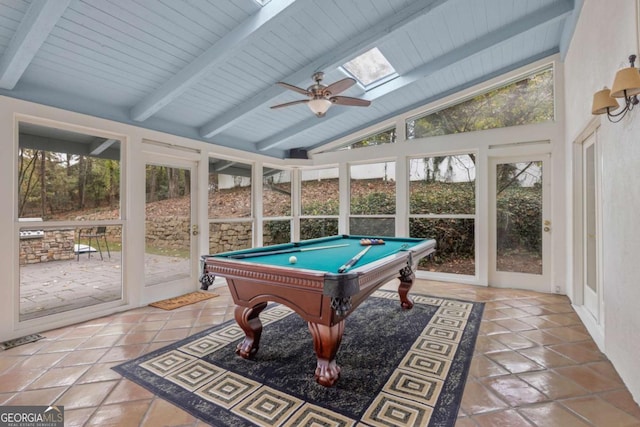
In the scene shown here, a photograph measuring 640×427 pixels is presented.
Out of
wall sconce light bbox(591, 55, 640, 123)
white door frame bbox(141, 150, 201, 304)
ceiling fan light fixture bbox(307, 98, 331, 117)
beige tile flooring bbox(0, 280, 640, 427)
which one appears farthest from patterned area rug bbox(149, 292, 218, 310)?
wall sconce light bbox(591, 55, 640, 123)

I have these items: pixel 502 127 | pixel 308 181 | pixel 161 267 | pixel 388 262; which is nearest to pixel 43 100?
pixel 161 267

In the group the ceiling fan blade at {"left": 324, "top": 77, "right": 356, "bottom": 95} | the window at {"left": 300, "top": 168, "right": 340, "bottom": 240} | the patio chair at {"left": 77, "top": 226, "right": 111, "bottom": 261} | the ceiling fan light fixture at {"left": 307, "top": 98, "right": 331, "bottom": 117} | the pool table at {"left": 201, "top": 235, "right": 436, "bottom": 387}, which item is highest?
the ceiling fan blade at {"left": 324, "top": 77, "right": 356, "bottom": 95}

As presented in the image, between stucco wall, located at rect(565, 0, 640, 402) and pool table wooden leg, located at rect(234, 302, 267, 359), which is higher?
stucco wall, located at rect(565, 0, 640, 402)

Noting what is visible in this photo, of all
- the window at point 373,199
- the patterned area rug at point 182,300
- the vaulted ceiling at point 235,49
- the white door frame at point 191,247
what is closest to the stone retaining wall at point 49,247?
the white door frame at point 191,247

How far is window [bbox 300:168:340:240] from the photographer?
636 cm

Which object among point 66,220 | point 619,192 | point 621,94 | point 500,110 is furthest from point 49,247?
point 500,110

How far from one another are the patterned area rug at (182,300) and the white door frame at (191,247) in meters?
0.12

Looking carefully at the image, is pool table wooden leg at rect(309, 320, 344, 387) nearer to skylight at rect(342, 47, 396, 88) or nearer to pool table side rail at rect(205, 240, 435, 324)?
pool table side rail at rect(205, 240, 435, 324)

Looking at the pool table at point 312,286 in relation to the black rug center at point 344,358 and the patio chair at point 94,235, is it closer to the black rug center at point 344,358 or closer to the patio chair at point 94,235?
the black rug center at point 344,358

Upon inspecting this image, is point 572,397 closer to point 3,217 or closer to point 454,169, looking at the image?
point 454,169

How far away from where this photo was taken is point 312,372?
2.28 metres

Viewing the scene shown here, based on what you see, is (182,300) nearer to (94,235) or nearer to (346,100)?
(94,235)

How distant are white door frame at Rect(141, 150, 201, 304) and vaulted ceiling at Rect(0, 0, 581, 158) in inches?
14.9

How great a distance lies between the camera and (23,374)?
89.9 inches
